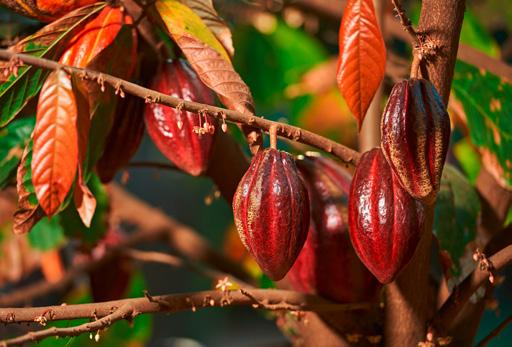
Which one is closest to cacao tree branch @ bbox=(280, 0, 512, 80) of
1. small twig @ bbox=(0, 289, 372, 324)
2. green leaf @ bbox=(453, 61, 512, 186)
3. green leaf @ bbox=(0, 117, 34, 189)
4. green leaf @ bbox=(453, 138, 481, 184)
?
green leaf @ bbox=(453, 61, 512, 186)

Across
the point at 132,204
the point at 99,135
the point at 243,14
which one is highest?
the point at 99,135

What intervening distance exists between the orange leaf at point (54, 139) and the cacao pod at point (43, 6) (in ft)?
0.21

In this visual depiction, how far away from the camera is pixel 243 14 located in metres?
1.19

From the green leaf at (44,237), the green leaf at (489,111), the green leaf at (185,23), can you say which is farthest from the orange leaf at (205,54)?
the green leaf at (44,237)

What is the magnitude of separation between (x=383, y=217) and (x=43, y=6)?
0.25 meters

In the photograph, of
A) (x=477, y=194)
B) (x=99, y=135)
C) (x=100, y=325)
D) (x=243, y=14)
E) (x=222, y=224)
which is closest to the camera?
(x=100, y=325)

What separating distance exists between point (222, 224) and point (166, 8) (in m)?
1.37

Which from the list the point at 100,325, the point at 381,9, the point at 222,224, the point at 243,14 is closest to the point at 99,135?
the point at 100,325

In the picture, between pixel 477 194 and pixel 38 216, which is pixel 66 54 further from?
pixel 477 194

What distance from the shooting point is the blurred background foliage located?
58 cm

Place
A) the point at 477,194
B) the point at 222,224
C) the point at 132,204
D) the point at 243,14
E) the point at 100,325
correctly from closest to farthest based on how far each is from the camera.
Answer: the point at 100,325
the point at 477,194
the point at 132,204
the point at 243,14
the point at 222,224

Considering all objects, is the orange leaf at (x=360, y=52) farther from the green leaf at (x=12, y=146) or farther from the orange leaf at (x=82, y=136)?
the green leaf at (x=12, y=146)

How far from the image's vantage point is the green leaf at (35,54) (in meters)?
0.45

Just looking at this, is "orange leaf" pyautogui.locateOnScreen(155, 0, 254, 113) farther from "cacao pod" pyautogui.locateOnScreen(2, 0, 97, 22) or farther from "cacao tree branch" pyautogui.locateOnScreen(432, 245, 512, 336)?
"cacao tree branch" pyautogui.locateOnScreen(432, 245, 512, 336)
